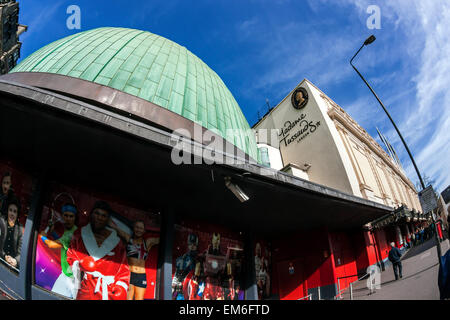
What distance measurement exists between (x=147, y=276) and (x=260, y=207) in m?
4.52

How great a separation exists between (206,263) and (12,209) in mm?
6229

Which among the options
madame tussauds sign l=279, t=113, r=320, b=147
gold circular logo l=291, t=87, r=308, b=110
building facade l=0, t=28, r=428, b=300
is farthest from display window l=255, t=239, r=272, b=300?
gold circular logo l=291, t=87, r=308, b=110

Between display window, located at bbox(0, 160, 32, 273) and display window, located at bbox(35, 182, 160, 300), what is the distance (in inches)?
16.6

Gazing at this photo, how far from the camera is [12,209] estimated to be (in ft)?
19.5

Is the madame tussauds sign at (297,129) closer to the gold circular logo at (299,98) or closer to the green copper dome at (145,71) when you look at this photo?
the gold circular logo at (299,98)

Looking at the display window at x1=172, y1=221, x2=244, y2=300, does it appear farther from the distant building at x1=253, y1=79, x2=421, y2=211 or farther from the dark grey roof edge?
the distant building at x1=253, y1=79, x2=421, y2=211

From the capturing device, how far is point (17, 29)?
4122 centimetres

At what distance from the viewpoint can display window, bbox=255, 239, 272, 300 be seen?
10.6 m

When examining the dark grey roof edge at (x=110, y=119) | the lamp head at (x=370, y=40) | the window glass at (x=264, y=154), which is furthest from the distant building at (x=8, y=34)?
the lamp head at (x=370, y=40)

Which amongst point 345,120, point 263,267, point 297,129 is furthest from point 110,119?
point 345,120

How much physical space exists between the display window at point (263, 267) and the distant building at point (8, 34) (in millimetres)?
47319
